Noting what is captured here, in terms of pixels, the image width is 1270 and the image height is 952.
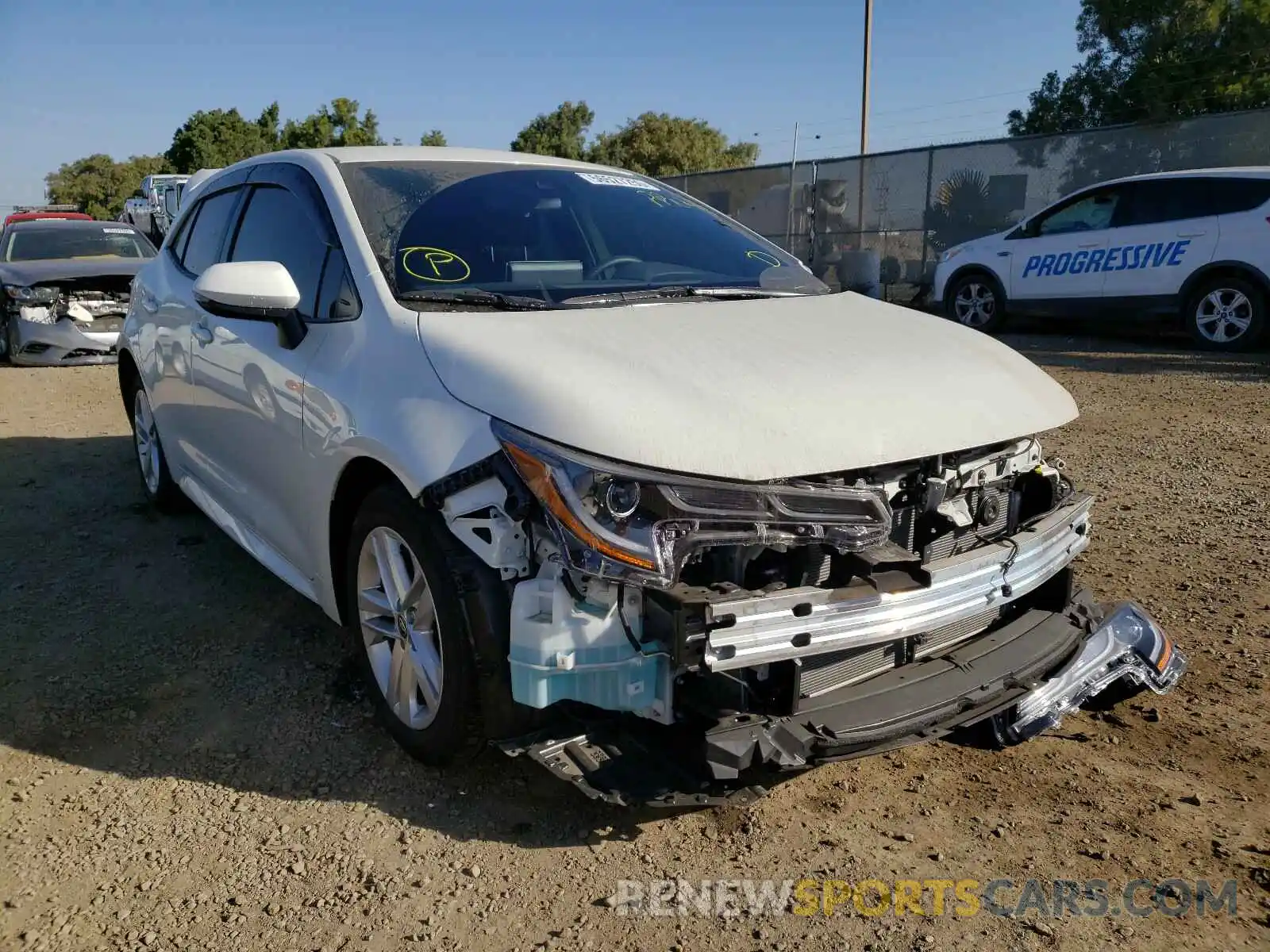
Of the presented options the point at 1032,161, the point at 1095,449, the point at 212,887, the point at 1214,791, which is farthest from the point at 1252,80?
the point at 212,887

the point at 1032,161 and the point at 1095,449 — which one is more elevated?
the point at 1032,161

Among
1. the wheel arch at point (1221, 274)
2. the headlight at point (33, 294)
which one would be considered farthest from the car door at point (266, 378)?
the wheel arch at point (1221, 274)

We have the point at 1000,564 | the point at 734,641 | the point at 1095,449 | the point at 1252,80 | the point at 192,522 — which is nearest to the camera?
the point at 734,641

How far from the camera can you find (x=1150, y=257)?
34.8ft

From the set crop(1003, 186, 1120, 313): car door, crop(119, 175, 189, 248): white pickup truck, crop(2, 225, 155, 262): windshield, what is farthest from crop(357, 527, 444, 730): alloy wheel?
crop(119, 175, 189, 248): white pickup truck

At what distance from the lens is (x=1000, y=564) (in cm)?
273

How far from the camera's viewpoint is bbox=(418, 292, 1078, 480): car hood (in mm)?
2350

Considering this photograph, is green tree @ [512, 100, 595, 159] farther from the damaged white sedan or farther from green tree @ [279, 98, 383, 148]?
the damaged white sedan

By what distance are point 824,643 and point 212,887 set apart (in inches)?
64.8

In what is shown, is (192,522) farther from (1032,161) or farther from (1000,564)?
(1032,161)

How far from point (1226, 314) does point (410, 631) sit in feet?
33.1

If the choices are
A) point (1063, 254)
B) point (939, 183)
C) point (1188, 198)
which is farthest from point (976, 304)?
point (939, 183)

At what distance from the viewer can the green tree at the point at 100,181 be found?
65.2 m

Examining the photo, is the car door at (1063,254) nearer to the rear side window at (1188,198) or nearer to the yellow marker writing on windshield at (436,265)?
the rear side window at (1188,198)
